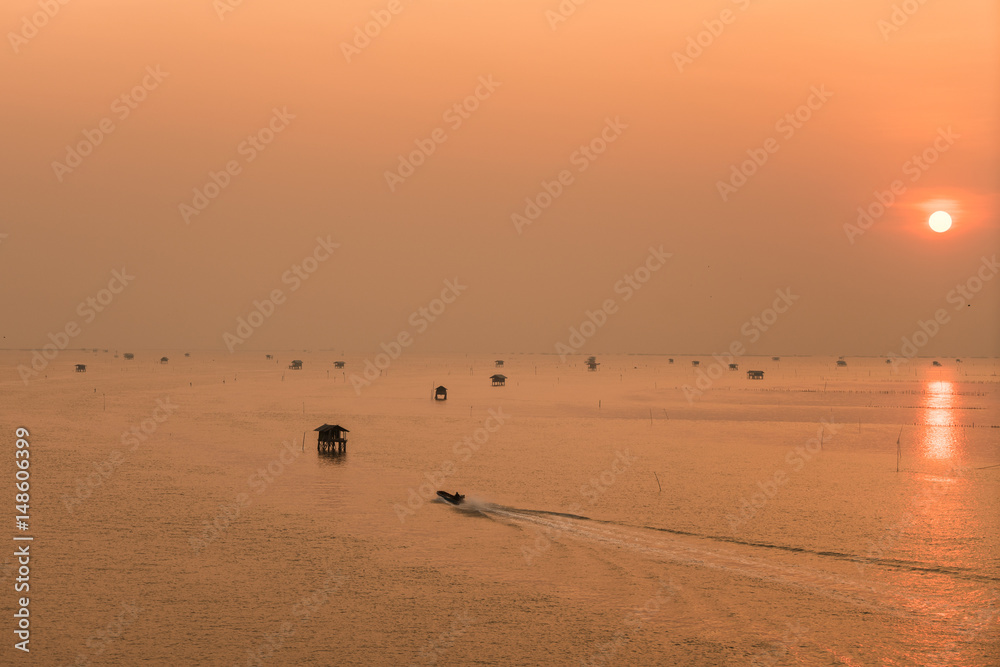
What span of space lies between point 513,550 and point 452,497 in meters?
8.21

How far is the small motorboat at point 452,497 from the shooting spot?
3753 cm

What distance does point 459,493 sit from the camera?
39188 millimetres

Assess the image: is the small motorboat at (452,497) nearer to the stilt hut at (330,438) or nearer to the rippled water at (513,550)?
the rippled water at (513,550)

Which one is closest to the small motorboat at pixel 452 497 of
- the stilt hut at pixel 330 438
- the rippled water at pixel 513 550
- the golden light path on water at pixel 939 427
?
the rippled water at pixel 513 550

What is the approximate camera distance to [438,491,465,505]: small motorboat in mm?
37531

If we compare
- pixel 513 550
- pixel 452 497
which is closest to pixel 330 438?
pixel 452 497

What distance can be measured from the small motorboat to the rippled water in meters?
0.49

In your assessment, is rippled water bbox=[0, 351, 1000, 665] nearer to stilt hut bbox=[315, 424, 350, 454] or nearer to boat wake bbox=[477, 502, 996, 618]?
boat wake bbox=[477, 502, 996, 618]

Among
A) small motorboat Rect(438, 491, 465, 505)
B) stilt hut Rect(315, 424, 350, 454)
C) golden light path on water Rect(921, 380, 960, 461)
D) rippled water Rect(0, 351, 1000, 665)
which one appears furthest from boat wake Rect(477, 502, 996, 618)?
golden light path on water Rect(921, 380, 960, 461)

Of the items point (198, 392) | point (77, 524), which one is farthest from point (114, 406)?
point (77, 524)

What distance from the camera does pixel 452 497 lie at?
124 ft

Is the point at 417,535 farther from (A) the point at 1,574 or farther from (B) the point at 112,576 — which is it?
(A) the point at 1,574

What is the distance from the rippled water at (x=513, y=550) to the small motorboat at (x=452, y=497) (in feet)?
1.61

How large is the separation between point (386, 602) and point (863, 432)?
175 ft
